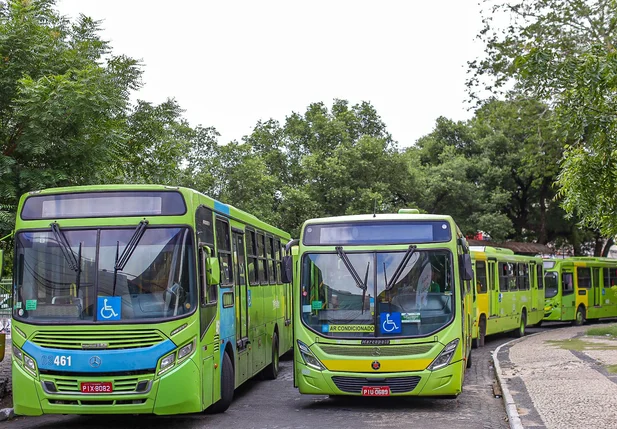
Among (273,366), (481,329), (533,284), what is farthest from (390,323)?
(533,284)

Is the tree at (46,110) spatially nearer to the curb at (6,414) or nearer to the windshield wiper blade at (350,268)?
the curb at (6,414)

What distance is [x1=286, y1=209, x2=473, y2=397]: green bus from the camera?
11250 millimetres

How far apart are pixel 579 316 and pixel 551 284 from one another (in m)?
2.09

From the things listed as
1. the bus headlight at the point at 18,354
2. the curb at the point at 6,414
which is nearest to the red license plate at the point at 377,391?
the bus headlight at the point at 18,354

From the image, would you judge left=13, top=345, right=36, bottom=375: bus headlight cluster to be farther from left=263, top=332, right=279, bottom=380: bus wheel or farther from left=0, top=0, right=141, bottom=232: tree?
left=263, top=332, right=279, bottom=380: bus wheel

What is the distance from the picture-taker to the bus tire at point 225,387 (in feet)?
36.7

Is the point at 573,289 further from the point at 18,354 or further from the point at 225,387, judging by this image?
the point at 18,354

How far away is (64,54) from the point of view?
45.1 ft

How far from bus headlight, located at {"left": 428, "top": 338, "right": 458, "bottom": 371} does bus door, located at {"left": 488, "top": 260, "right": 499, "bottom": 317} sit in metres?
12.2

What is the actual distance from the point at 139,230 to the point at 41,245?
120cm

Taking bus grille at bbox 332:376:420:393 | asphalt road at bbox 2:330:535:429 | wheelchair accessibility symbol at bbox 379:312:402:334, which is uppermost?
wheelchair accessibility symbol at bbox 379:312:402:334

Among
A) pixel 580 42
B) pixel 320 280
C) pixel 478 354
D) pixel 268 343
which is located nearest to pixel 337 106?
pixel 580 42

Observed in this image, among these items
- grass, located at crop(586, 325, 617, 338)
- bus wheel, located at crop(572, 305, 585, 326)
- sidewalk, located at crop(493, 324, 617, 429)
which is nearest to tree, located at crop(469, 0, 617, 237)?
sidewalk, located at crop(493, 324, 617, 429)

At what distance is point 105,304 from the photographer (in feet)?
31.0
